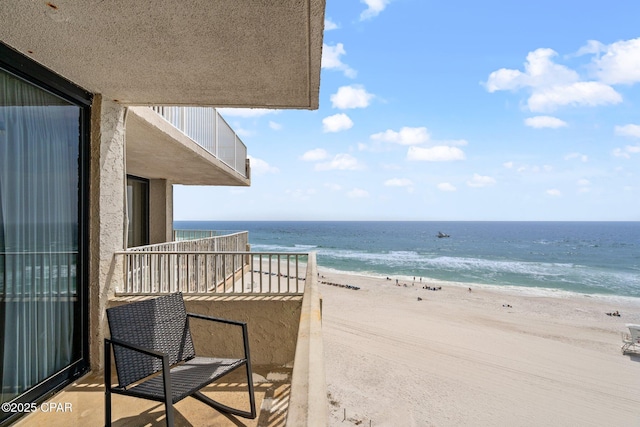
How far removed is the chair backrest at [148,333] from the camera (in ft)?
7.47

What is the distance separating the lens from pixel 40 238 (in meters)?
2.68

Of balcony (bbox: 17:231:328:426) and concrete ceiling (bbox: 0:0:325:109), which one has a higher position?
concrete ceiling (bbox: 0:0:325:109)

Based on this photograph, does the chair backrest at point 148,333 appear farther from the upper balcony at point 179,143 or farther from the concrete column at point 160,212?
the concrete column at point 160,212

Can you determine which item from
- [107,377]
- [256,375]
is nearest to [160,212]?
[256,375]

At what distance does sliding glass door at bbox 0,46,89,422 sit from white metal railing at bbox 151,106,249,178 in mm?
1700

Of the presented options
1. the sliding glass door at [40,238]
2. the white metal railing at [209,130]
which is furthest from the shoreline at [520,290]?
the sliding glass door at [40,238]

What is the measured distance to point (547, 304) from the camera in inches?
728

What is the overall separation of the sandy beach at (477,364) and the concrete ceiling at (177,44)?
6437 mm

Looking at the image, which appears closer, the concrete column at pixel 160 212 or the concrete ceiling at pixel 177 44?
the concrete ceiling at pixel 177 44

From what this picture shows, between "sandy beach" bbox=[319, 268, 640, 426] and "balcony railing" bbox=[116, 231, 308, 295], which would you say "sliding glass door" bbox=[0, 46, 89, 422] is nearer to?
"balcony railing" bbox=[116, 231, 308, 295]

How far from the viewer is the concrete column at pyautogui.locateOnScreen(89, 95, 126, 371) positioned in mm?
3348

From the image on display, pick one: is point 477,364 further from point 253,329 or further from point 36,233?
point 36,233

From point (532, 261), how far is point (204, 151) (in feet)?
138

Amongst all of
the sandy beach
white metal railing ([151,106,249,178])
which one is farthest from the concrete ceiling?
the sandy beach
